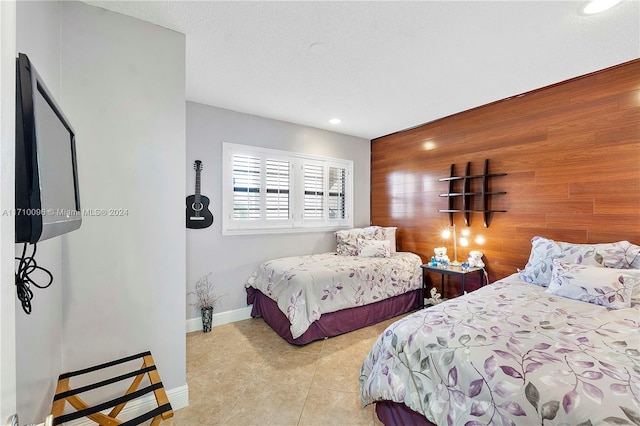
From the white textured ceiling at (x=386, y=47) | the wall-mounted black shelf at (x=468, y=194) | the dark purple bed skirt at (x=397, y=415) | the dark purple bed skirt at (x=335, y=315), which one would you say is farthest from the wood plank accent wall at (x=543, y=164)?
the dark purple bed skirt at (x=397, y=415)

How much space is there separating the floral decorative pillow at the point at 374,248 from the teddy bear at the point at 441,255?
600 mm

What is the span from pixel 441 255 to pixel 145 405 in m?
3.21

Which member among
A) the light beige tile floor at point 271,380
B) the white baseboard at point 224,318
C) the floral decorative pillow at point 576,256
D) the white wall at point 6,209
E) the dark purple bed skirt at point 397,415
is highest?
the white wall at point 6,209

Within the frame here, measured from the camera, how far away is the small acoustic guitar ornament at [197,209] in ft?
10.1

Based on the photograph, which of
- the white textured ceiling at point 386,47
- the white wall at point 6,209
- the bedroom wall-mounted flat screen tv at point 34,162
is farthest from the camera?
the white textured ceiling at point 386,47

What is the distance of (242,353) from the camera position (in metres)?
2.56

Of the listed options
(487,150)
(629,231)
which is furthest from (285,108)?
(629,231)

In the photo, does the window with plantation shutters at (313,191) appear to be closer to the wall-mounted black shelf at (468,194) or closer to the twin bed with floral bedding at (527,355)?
the wall-mounted black shelf at (468,194)

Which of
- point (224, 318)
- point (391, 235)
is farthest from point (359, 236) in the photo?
point (224, 318)

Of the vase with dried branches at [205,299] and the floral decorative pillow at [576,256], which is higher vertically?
the floral decorative pillow at [576,256]

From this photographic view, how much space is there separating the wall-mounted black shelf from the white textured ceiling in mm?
817

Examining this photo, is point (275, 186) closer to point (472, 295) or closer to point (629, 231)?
point (472, 295)

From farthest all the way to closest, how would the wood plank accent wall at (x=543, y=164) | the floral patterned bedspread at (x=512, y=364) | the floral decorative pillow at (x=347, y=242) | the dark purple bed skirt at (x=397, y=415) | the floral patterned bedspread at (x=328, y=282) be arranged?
1. the floral decorative pillow at (x=347, y=242)
2. the floral patterned bedspread at (x=328, y=282)
3. the wood plank accent wall at (x=543, y=164)
4. the dark purple bed skirt at (x=397, y=415)
5. the floral patterned bedspread at (x=512, y=364)

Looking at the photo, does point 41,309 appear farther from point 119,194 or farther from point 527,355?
point 527,355
